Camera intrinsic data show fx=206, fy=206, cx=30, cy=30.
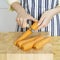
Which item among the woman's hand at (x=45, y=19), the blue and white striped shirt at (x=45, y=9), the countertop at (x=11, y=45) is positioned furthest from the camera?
the blue and white striped shirt at (x=45, y=9)

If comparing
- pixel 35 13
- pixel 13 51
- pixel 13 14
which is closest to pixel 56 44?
pixel 35 13

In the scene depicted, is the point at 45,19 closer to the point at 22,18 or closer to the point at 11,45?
the point at 22,18

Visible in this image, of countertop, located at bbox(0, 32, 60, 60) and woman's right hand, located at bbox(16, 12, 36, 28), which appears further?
woman's right hand, located at bbox(16, 12, 36, 28)

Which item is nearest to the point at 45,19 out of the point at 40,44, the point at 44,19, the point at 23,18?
the point at 44,19

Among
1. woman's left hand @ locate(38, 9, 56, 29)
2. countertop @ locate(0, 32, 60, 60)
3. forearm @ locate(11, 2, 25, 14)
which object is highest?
forearm @ locate(11, 2, 25, 14)

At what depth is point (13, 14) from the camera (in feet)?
5.91

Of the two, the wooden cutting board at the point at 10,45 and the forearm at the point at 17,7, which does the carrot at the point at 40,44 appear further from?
the forearm at the point at 17,7

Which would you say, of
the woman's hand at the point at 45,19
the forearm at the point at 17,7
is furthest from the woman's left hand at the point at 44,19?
the forearm at the point at 17,7

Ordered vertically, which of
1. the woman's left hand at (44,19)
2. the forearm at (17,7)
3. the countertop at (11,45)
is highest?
the forearm at (17,7)

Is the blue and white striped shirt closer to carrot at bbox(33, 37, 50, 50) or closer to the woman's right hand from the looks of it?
the woman's right hand

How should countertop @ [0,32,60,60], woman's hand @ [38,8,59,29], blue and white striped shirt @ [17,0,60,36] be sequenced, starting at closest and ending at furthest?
countertop @ [0,32,60,60]
woman's hand @ [38,8,59,29]
blue and white striped shirt @ [17,0,60,36]

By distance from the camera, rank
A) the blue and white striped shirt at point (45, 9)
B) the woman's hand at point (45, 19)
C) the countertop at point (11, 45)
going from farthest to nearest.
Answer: the blue and white striped shirt at point (45, 9) < the woman's hand at point (45, 19) < the countertop at point (11, 45)

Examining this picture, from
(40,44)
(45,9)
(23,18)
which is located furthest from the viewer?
(45,9)

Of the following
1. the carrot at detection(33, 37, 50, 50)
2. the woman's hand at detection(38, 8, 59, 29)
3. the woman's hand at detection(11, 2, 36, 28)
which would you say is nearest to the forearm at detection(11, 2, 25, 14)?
the woman's hand at detection(11, 2, 36, 28)
